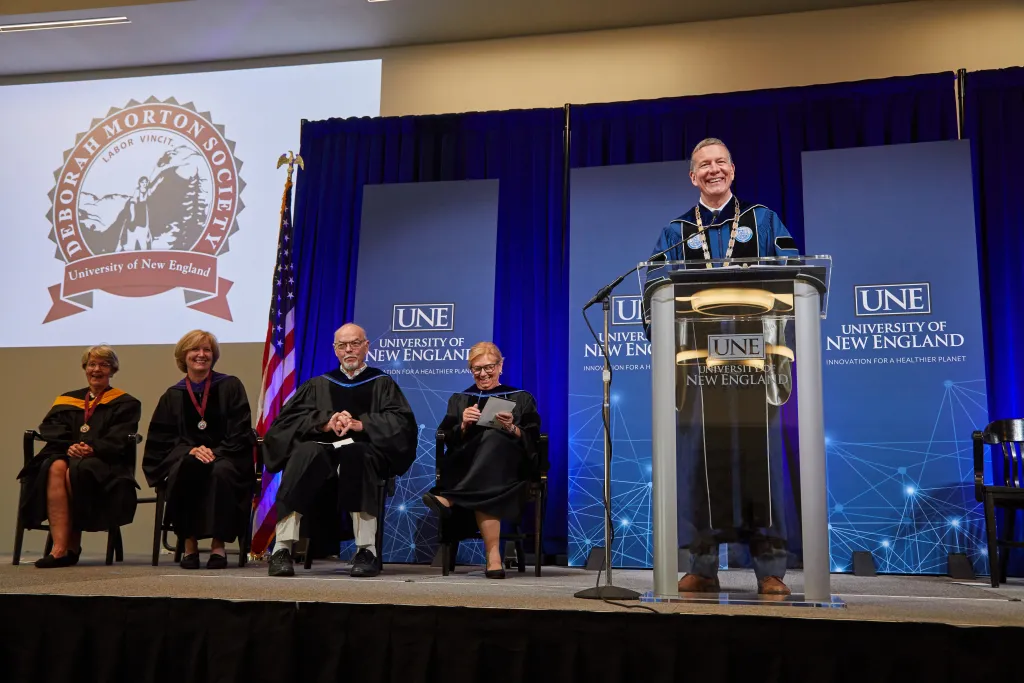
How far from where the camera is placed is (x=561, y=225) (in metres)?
5.95

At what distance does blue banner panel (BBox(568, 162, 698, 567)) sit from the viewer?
5.36 metres

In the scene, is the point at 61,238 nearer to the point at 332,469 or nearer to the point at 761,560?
the point at 332,469

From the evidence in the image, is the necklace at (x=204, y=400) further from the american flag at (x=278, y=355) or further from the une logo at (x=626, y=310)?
the une logo at (x=626, y=310)

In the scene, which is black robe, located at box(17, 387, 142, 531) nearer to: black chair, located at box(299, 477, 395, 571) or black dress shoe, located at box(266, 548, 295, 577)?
black chair, located at box(299, 477, 395, 571)

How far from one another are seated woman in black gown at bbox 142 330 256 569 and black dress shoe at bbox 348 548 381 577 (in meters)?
0.79

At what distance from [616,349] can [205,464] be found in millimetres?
2348

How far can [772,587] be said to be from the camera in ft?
8.84

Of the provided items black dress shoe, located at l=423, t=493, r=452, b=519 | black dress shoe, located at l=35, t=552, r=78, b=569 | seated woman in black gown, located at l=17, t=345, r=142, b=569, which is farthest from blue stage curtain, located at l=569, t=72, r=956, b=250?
black dress shoe, located at l=35, t=552, r=78, b=569

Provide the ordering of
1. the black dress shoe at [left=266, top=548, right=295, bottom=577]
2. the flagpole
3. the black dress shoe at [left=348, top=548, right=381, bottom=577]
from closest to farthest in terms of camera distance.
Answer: the black dress shoe at [left=266, top=548, right=295, bottom=577], the black dress shoe at [left=348, top=548, right=381, bottom=577], the flagpole

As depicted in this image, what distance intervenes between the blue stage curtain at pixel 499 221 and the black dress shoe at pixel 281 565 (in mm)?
1849

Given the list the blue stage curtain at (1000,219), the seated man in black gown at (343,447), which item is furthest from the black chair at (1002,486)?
the seated man in black gown at (343,447)

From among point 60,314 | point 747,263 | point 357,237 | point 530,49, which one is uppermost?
point 530,49

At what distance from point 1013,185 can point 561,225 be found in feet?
8.54

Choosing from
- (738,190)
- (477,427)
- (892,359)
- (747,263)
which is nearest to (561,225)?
(738,190)
